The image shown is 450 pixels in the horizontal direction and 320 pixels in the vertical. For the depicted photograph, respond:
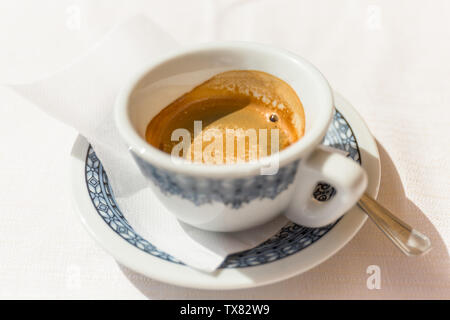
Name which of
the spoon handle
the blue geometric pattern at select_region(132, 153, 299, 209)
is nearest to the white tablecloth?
the spoon handle

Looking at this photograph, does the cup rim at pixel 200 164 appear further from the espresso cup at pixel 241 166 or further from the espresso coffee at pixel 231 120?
the espresso coffee at pixel 231 120

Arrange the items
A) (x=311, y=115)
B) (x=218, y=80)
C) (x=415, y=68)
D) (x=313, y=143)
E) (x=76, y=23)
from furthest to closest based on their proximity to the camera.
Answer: (x=76, y=23)
(x=415, y=68)
(x=218, y=80)
(x=311, y=115)
(x=313, y=143)

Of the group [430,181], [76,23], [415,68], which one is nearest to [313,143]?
[430,181]

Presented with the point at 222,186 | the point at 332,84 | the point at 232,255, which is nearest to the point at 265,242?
the point at 232,255

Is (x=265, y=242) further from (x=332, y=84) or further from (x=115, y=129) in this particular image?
(x=332, y=84)

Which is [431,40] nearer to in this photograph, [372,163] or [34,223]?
[372,163]
